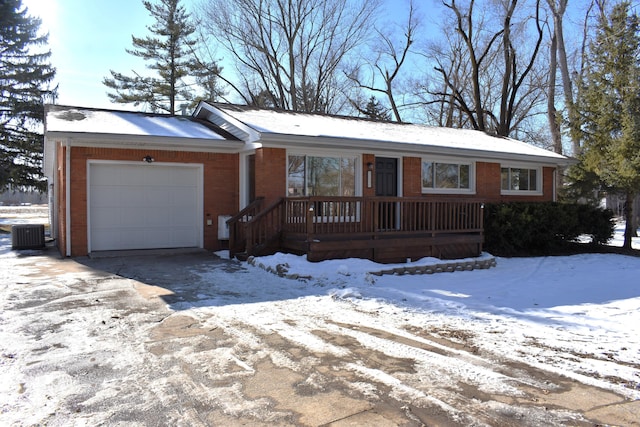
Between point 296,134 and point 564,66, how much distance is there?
759 inches

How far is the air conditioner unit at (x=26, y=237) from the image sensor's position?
13.4 metres

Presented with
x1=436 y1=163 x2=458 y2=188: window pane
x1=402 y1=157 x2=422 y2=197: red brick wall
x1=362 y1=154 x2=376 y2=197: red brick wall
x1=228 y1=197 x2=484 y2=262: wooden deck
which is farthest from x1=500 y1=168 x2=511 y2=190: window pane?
x1=362 y1=154 x2=376 y2=197: red brick wall

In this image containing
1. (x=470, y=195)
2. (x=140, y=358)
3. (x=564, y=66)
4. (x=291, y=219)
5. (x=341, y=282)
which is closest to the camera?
(x=140, y=358)

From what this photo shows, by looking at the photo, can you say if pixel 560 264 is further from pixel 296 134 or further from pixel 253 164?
pixel 253 164

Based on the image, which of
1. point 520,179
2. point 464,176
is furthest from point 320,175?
point 520,179

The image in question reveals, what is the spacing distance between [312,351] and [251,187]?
7984mm

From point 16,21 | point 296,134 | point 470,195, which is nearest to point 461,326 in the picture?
point 296,134

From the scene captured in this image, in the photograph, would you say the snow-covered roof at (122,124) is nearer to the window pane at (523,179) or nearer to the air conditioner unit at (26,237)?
the air conditioner unit at (26,237)

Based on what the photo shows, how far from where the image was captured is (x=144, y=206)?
39.0 feet

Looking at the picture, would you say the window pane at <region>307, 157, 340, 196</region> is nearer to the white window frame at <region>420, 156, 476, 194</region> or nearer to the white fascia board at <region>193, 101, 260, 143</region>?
the white fascia board at <region>193, 101, 260, 143</region>

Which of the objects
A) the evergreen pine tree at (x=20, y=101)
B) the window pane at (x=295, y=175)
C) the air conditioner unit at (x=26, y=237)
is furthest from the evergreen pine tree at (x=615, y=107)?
the evergreen pine tree at (x=20, y=101)

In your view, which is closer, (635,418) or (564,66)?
(635,418)

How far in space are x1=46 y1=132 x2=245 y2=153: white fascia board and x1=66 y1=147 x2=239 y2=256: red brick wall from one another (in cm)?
13

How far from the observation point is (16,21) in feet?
92.3
